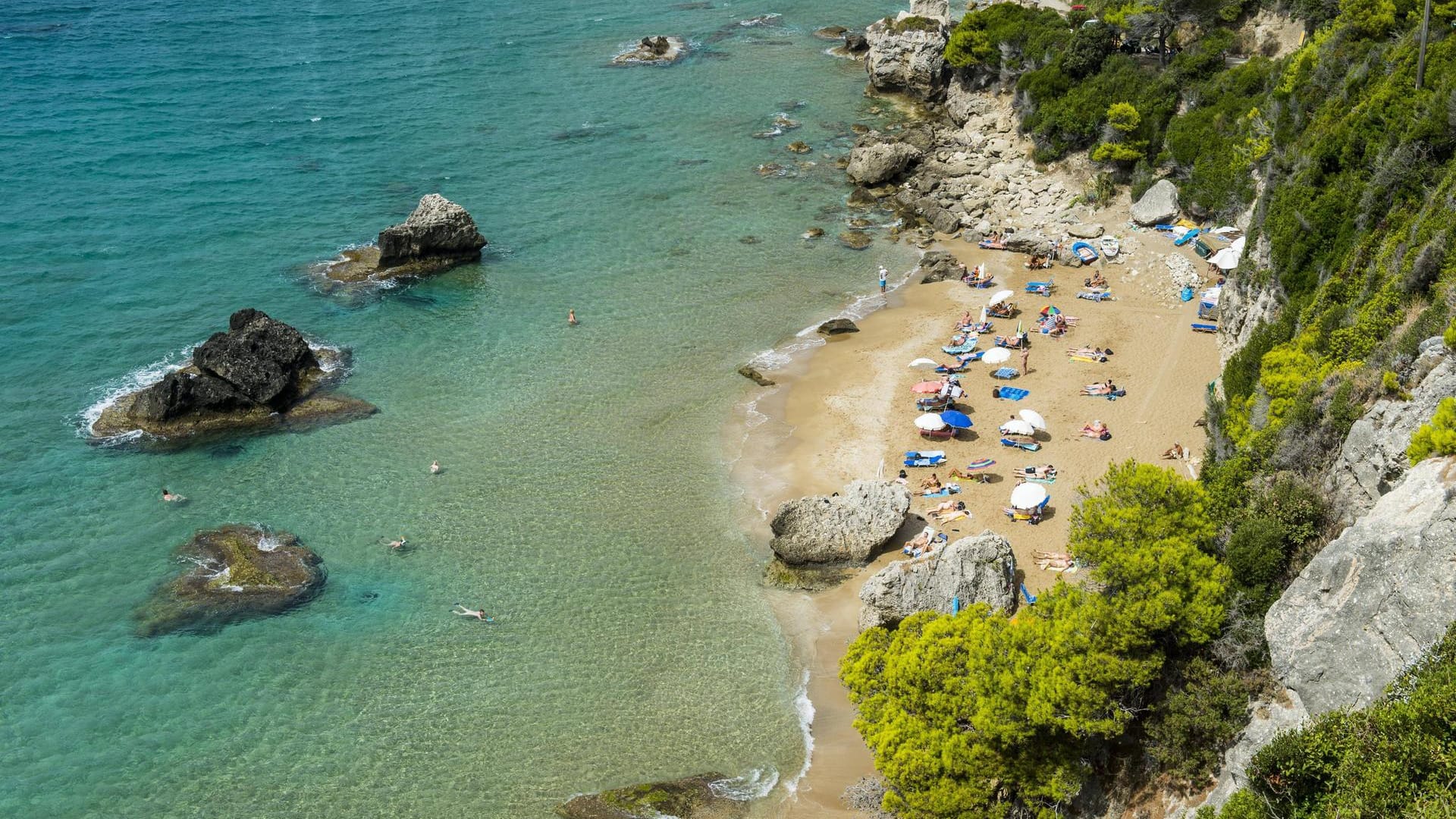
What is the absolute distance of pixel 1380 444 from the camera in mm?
24656

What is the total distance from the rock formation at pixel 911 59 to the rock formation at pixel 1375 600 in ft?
214

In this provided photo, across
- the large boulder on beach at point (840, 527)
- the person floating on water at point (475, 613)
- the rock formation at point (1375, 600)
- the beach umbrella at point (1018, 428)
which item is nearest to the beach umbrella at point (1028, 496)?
the large boulder on beach at point (840, 527)

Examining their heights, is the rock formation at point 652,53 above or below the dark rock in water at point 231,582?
above

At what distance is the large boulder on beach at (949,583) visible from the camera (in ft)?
113

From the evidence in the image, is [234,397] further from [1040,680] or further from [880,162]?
[880,162]

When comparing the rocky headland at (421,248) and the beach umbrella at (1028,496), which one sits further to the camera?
the rocky headland at (421,248)

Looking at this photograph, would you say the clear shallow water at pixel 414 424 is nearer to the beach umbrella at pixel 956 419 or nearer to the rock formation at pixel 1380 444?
the beach umbrella at pixel 956 419

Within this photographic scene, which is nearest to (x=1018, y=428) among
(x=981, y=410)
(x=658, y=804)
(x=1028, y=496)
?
(x=981, y=410)

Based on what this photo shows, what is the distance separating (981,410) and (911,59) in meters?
46.0

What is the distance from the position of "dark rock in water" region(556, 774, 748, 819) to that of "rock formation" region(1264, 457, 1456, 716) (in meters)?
14.9

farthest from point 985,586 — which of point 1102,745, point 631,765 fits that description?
point 631,765

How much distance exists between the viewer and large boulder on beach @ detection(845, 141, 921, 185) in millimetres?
68250

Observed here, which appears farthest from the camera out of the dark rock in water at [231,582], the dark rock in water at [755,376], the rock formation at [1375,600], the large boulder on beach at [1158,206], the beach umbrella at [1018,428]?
the large boulder on beach at [1158,206]

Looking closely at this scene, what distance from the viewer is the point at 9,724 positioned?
3428cm
